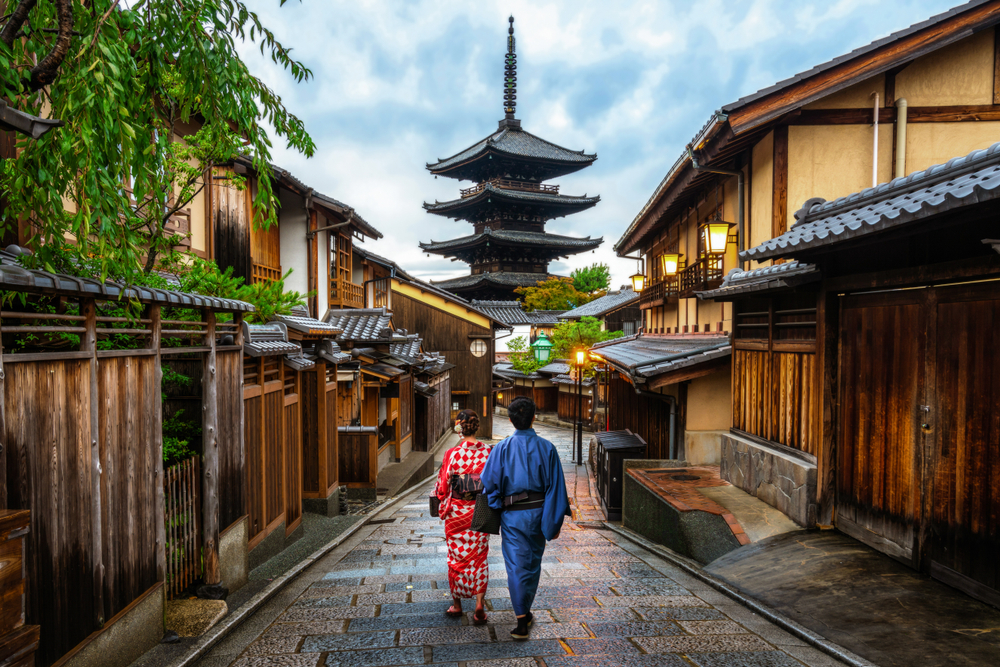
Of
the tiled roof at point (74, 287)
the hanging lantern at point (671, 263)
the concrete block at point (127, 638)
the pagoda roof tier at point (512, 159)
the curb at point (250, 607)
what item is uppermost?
the pagoda roof tier at point (512, 159)

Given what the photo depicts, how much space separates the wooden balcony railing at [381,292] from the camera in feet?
77.6

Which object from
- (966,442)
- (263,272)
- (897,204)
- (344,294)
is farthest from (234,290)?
(344,294)

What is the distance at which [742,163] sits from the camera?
10.1m

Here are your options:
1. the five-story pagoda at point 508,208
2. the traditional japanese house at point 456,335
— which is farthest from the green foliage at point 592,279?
the traditional japanese house at point 456,335

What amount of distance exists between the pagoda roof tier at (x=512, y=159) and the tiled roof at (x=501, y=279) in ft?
24.0

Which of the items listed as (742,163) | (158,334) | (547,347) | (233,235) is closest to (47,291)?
(158,334)

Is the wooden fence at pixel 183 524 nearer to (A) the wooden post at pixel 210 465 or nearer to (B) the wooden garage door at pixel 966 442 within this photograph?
(A) the wooden post at pixel 210 465

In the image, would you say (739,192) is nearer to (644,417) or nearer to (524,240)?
(644,417)

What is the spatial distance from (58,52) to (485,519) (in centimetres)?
435

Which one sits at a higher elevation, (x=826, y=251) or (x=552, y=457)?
(x=826, y=251)

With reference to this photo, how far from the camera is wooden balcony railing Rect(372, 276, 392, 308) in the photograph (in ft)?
77.6

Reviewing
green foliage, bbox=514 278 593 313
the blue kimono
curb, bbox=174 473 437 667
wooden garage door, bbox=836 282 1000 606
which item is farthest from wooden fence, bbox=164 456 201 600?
green foliage, bbox=514 278 593 313

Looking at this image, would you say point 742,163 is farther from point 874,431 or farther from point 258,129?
point 258,129

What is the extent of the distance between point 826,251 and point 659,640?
4.18 meters
